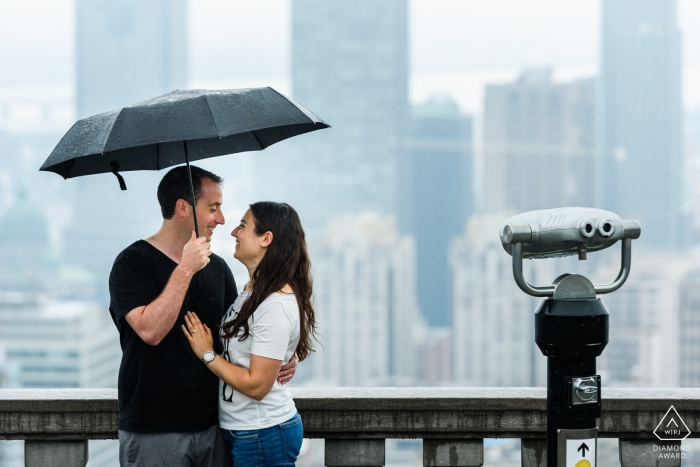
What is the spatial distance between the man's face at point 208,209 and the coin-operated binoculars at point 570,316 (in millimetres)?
950

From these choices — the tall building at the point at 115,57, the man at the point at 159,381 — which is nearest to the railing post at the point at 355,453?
the man at the point at 159,381

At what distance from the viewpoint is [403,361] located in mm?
124188

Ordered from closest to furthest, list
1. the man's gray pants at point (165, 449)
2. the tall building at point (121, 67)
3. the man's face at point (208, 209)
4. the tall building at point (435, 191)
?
the man's gray pants at point (165, 449) → the man's face at point (208, 209) → the tall building at point (435, 191) → the tall building at point (121, 67)

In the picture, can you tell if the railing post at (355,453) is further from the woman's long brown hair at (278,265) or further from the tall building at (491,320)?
the tall building at (491,320)

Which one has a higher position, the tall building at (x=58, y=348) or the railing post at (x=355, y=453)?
the railing post at (x=355, y=453)

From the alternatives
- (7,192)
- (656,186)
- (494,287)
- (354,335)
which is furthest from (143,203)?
(656,186)

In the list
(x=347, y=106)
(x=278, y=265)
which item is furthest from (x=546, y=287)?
(x=347, y=106)

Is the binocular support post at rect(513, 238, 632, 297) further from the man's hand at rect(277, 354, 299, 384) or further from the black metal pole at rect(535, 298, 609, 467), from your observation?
the man's hand at rect(277, 354, 299, 384)

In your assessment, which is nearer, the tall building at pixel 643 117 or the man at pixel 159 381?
the man at pixel 159 381

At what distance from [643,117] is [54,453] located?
572 ft

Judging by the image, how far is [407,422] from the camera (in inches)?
122

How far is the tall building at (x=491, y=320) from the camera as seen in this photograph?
363 ft

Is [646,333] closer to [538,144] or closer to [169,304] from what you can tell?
[538,144]

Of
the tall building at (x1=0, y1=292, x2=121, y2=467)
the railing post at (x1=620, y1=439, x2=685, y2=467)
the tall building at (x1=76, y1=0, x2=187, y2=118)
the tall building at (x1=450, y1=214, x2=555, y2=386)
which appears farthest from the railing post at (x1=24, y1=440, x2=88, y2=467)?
the tall building at (x1=76, y1=0, x2=187, y2=118)
